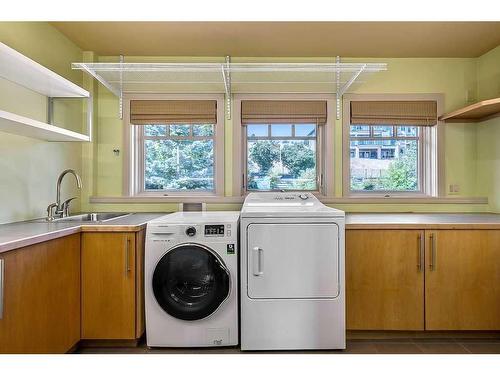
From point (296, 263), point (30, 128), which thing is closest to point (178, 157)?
point (30, 128)

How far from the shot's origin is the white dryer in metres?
2.20

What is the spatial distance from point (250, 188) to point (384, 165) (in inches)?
52.5

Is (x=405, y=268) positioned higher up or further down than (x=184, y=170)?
further down

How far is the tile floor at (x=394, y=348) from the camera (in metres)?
2.26

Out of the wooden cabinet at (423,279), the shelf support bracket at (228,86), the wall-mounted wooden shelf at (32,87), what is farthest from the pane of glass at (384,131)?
the wall-mounted wooden shelf at (32,87)

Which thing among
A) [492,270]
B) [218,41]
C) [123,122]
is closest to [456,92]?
[492,270]

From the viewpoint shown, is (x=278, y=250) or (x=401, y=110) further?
(x=401, y=110)

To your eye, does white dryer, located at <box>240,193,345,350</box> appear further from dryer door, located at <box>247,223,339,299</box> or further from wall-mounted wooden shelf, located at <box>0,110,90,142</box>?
wall-mounted wooden shelf, located at <box>0,110,90,142</box>

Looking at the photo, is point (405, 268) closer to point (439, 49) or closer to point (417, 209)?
point (417, 209)

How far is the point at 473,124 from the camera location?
3.23 meters

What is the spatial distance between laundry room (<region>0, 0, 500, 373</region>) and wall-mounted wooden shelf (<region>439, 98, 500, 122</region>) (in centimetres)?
3

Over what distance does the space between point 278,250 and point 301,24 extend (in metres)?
1.68

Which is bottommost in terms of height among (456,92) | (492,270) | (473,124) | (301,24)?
(492,270)

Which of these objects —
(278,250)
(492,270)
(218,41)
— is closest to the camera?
(278,250)
